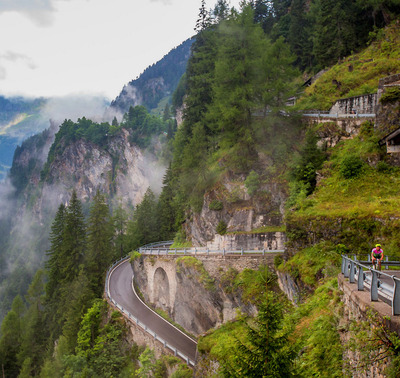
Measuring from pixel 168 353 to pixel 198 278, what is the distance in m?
5.08

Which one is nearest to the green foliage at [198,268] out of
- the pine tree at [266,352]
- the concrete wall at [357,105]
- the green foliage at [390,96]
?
the green foliage at [390,96]

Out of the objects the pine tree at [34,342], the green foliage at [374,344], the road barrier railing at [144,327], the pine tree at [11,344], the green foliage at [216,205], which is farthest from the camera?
the pine tree at [11,344]

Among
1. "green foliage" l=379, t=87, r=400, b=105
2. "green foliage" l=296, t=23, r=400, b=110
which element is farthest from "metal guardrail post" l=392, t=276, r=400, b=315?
"green foliage" l=296, t=23, r=400, b=110

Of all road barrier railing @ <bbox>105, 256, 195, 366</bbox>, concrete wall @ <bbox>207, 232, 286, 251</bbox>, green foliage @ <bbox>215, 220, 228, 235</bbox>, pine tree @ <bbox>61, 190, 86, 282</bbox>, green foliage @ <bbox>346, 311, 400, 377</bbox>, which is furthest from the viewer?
pine tree @ <bbox>61, 190, 86, 282</bbox>

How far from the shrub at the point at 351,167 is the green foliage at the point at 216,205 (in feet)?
35.4

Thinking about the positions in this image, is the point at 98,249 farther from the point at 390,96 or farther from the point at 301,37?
the point at 301,37

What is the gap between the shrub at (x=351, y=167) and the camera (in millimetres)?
18391

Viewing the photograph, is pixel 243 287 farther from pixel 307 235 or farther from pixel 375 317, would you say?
pixel 375 317

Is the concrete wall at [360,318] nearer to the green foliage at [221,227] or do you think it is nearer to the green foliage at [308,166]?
the green foliage at [308,166]

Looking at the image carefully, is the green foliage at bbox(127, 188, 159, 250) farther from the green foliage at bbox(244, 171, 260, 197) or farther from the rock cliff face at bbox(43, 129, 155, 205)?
the rock cliff face at bbox(43, 129, 155, 205)

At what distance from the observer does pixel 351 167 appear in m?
18.5

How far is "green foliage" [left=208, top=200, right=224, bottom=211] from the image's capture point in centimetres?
2723

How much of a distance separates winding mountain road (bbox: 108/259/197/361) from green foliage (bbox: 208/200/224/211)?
9924 mm

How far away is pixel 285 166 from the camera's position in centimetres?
2553
